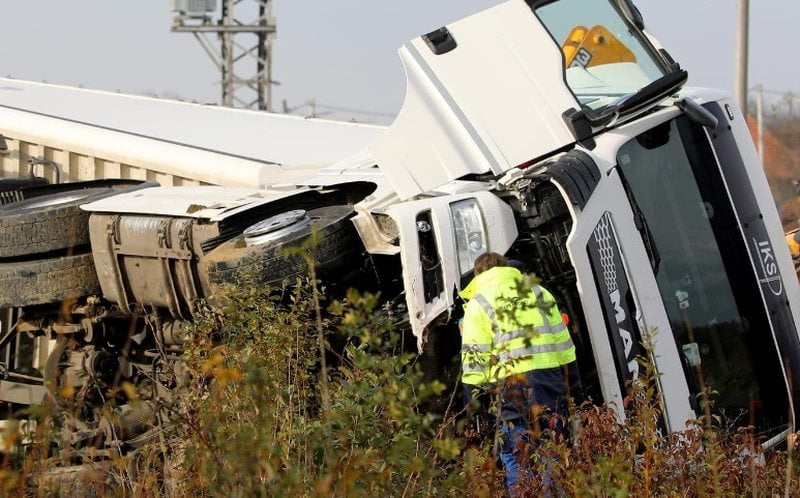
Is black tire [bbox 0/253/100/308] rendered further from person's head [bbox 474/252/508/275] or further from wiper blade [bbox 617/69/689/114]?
wiper blade [bbox 617/69/689/114]

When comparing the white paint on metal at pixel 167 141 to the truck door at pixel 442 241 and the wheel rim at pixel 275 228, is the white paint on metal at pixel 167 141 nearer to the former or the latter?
the wheel rim at pixel 275 228

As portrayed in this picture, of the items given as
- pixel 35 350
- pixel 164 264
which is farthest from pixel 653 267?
pixel 35 350

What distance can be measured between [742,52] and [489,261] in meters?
11.1

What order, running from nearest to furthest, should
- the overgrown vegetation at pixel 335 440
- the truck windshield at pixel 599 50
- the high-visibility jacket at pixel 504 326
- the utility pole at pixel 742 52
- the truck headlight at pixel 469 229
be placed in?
the overgrown vegetation at pixel 335 440 < the high-visibility jacket at pixel 504 326 < the truck headlight at pixel 469 229 < the truck windshield at pixel 599 50 < the utility pole at pixel 742 52

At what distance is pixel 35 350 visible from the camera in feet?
24.0

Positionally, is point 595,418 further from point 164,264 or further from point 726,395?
point 164,264

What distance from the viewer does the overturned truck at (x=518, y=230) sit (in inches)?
211

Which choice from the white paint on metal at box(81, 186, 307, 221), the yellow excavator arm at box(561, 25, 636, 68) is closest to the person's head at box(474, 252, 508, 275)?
the white paint on metal at box(81, 186, 307, 221)

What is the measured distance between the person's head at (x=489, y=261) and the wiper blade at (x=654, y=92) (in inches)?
43.9

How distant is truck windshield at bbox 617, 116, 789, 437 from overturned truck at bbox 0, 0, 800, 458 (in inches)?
0.4

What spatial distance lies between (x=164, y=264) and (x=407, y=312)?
50.3 inches

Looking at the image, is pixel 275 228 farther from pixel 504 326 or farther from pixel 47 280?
pixel 47 280

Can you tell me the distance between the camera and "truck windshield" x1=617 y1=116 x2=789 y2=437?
18.7ft

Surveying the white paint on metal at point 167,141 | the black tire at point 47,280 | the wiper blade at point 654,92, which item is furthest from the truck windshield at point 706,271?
the black tire at point 47,280
